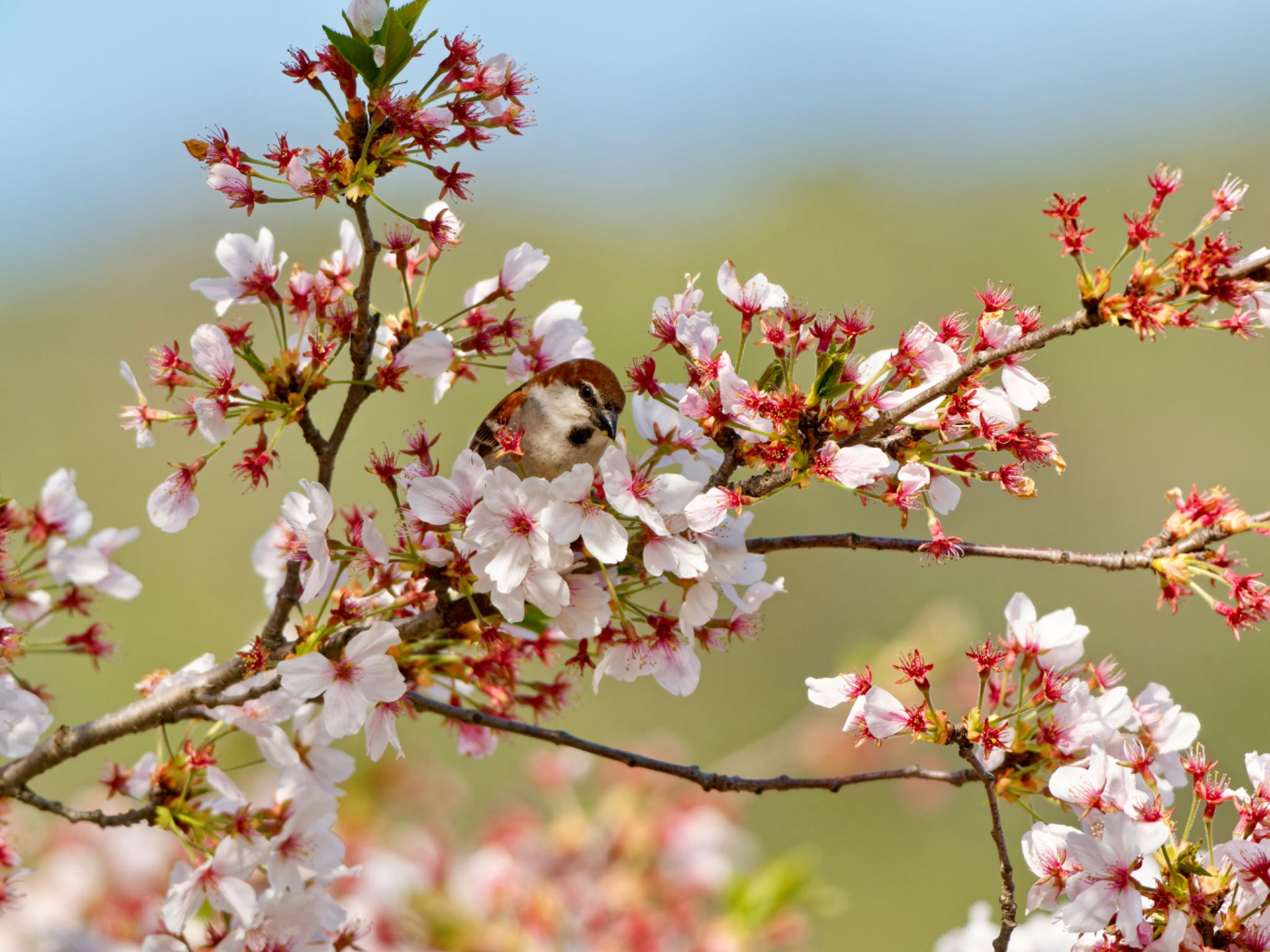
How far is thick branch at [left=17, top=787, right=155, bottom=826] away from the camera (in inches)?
90.0

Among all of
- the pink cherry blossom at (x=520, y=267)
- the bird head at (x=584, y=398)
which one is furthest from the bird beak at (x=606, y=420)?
the pink cherry blossom at (x=520, y=267)

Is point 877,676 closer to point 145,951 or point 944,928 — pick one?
point 145,951

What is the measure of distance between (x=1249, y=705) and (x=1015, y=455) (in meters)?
15.0

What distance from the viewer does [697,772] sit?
216cm

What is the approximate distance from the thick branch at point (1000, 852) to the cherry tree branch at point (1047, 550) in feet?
1.07

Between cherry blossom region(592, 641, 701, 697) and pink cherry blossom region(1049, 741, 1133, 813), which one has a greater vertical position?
cherry blossom region(592, 641, 701, 697)

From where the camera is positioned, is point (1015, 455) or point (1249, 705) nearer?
point (1015, 455)

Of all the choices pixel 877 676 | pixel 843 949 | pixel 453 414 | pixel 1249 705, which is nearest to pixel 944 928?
pixel 843 949

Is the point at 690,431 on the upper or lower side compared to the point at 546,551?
upper

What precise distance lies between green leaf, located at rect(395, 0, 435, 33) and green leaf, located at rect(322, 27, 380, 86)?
8cm

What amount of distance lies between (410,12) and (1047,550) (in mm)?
1405

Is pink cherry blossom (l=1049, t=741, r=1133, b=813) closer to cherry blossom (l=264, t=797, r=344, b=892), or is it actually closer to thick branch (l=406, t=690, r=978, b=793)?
thick branch (l=406, t=690, r=978, b=793)

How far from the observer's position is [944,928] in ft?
41.1

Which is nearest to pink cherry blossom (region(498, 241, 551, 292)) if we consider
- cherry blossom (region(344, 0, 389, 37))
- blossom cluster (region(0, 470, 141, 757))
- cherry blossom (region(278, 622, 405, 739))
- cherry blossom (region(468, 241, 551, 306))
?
cherry blossom (region(468, 241, 551, 306))
